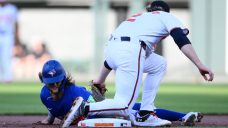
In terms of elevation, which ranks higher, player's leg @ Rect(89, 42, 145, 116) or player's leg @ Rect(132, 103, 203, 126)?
player's leg @ Rect(89, 42, 145, 116)

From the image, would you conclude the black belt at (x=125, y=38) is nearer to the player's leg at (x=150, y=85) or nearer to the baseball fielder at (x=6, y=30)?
the player's leg at (x=150, y=85)

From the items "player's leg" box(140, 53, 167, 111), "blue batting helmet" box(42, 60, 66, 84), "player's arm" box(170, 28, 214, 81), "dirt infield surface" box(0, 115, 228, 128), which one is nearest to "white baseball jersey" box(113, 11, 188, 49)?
"player's arm" box(170, 28, 214, 81)

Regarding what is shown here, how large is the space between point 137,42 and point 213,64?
16.7m

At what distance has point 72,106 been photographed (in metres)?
7.09

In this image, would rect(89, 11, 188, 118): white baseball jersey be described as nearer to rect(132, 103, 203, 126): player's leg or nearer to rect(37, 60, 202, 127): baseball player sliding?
rect(37, 60, 202, 127): baseball player sliding

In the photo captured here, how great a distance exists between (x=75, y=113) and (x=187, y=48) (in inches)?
46.8

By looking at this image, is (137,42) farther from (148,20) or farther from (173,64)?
(173,64)

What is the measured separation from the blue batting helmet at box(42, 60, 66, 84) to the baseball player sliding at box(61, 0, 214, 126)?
1.04 ft

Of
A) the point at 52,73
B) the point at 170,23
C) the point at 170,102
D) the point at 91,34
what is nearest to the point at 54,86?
the point at 52,73

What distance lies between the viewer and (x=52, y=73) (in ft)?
23.0

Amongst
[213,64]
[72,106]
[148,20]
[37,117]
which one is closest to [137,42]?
[148,20]

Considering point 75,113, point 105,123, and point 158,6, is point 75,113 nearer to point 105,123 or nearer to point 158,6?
point 105,123

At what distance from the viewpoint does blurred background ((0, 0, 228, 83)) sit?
23.8 metres

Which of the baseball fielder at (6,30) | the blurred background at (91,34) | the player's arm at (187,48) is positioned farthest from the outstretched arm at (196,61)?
the blurred background at (91,34)
